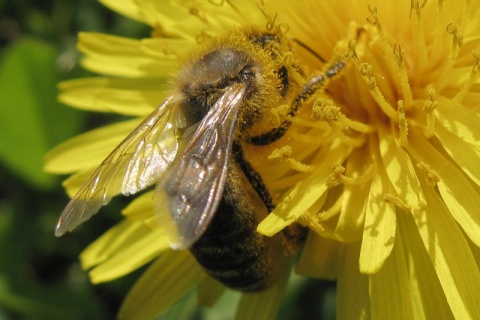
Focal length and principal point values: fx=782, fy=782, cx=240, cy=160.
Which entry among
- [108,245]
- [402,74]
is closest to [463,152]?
[402,74]

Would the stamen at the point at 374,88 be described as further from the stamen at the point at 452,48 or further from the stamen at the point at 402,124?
the stamen at the point at 452,48

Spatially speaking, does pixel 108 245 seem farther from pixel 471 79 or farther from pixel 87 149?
pixel 471 79

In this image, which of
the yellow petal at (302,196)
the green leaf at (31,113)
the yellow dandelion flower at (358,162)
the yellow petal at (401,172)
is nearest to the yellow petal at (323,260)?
the yellow dandelion flower at (358,162)

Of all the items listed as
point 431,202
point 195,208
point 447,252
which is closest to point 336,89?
point 431,202

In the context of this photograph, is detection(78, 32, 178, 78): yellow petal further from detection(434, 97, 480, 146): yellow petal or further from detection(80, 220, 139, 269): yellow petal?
detection(434, 97, 480, 146): yellow petal

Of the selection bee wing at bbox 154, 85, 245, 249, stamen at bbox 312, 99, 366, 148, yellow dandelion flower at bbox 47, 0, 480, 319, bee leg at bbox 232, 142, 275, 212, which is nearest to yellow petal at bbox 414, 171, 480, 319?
yellow dandelion flower at bbox 47, 0, 480, 319
